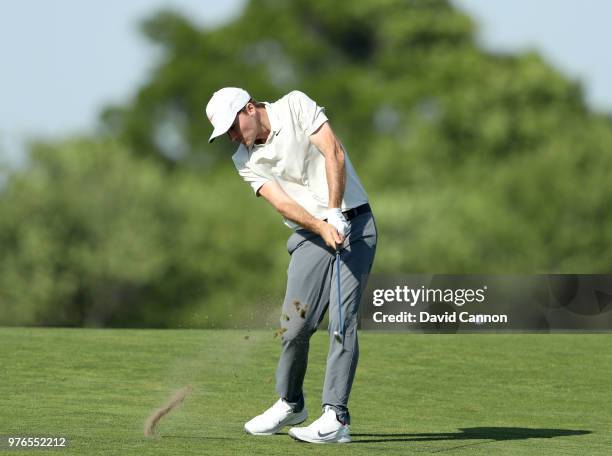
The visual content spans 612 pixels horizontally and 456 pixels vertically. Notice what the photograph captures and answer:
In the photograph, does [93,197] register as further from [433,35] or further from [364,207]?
[364,207]

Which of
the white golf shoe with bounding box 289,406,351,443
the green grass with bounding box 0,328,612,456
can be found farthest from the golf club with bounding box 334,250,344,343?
the green grass with bounding box 0,328,612,456

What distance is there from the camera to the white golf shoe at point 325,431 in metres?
7.83

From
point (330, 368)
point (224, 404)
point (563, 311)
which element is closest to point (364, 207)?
point (330, 368)

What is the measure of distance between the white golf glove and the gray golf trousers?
7.3 inches

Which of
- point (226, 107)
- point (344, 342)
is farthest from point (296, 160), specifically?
point (344, 342)

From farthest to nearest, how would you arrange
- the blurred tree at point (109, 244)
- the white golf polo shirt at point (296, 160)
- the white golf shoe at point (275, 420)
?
the blurred tree at point (109, 244) → the white golf shoe at point (275, 420) → the white golf polo shirt at point (296, 160)

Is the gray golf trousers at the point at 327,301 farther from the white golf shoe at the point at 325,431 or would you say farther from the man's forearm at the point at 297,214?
the man's forearm at the point at 297,214

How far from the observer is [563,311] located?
59.1 feet

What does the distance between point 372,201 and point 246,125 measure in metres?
38.9

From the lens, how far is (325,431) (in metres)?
7.82

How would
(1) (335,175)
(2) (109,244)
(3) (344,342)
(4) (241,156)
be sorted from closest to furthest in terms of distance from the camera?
(1) (335,175) → (3) (344,342) → (4) (241,156) → (2) (109,244)

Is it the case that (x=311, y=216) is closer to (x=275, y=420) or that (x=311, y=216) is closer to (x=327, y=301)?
(x=327, y=301)

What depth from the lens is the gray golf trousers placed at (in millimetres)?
7916

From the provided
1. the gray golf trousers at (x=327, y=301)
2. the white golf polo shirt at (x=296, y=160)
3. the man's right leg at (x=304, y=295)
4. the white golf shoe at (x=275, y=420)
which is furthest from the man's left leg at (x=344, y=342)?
the white golf shoe at (x=275, y=420)
